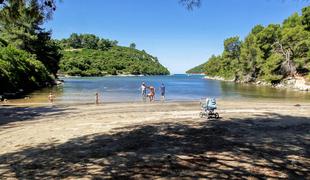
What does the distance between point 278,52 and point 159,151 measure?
9407 centimetres

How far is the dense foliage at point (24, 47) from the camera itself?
1523 cm

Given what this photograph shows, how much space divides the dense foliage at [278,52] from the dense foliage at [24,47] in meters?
58.8

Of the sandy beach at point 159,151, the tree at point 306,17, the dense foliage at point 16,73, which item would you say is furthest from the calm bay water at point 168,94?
the tree at point 306,17

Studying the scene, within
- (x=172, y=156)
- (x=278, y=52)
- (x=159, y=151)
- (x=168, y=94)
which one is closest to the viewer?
(x=172, y=156)

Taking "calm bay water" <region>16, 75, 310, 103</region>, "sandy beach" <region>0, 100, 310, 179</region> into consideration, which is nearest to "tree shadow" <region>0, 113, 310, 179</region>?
"sandy beach" <region>0, 100, 310, 179</region>

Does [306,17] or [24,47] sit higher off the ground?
[306,17]

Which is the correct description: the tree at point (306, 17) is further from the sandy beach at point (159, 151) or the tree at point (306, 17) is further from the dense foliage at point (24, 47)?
the sandy beach at point (159, 151)

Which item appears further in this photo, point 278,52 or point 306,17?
point 306,17

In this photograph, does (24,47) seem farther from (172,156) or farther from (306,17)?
(172,156)

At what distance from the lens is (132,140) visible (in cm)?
1388

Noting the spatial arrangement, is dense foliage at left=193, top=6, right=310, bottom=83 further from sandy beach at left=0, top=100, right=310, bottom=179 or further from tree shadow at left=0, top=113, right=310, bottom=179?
tree shadow at left=0, top=113, right=310, bottom=179

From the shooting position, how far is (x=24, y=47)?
289 feet

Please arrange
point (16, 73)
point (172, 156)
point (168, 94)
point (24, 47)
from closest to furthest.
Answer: point (172, 156)
point (16, 73)
point (168, 94)
point (24, 47)

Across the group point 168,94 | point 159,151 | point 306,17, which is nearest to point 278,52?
point 306,17
